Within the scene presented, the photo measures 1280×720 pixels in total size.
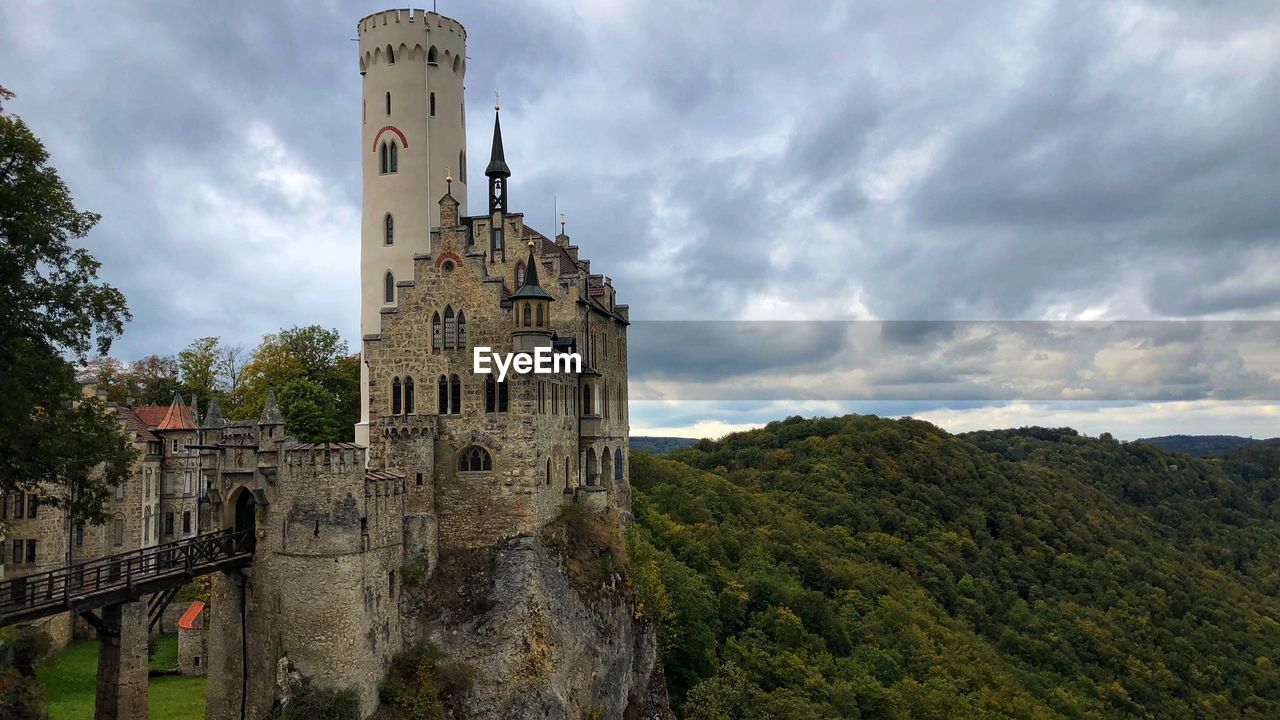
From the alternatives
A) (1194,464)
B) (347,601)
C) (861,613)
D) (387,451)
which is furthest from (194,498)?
(1194,464)

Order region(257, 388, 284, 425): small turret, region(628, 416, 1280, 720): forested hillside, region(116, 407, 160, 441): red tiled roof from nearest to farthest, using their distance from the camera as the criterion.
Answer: region(257, 388, 284, 425): small turret
region(628, 416, 1280, 720): forested hillside
region(116, 407, 160, 441): red tiled roof

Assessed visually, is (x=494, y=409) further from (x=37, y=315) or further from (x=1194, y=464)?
(x=1194, y=464)

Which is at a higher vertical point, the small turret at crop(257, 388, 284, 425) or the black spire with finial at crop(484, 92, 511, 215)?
the black spire with finial at crop(484, 92, 511, 215)

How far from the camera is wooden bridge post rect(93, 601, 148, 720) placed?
29.3 meters

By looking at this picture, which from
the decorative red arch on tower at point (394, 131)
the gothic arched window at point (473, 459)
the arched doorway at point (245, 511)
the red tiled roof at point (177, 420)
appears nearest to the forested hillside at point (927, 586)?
the gothic arched window at point (473, 459)

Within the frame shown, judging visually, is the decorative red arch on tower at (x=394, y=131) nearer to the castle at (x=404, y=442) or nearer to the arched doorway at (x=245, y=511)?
the castle at (x=404, y=442)

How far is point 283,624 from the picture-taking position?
30406mm

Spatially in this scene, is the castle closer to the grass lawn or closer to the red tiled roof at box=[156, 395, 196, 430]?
the red tiled roof at box=[156, 395, 196, 430]

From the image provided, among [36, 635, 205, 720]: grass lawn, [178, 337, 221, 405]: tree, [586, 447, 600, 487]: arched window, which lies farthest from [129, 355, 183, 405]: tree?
[586, 447, 600, 487]: arched window

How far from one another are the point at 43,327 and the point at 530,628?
1869 centimetres

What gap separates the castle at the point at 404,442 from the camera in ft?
100

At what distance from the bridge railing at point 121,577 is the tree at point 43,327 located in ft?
7.11

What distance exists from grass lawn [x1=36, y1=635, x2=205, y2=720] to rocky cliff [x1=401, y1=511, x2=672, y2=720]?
37.9 ft

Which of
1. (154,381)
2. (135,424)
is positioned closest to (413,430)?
(135,424)
